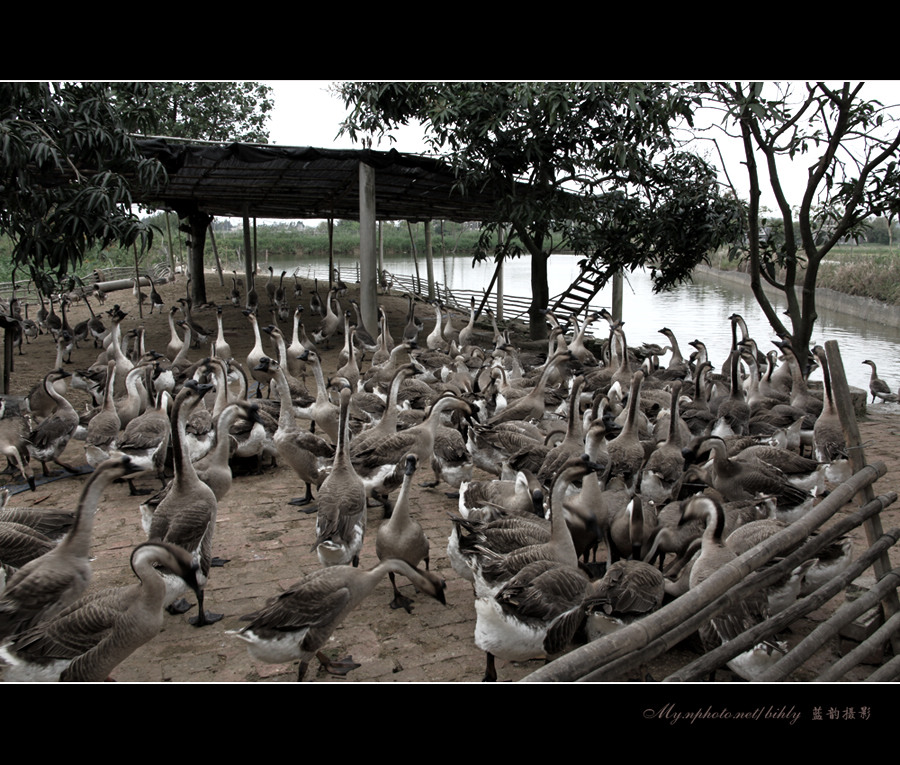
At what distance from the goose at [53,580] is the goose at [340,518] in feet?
5.55

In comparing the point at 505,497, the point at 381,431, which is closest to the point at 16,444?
the point at 381,431

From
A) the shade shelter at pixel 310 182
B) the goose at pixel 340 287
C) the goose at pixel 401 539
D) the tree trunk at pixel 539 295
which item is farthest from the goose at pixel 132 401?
the goose at pixel 340 287

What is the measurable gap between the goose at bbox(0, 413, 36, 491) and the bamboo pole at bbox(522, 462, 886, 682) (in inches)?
287

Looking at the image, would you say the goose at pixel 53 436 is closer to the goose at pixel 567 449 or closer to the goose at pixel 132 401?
the goose at pixel 132 401

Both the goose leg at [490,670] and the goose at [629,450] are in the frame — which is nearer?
the goose leg at [490,670]

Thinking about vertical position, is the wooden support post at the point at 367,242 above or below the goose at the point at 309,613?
above

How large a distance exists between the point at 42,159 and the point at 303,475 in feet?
13.3

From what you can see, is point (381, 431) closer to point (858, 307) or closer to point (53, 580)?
point (53, 580)

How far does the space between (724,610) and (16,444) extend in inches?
307

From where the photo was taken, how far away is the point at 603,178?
15.0m

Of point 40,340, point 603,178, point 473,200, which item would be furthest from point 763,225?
point 40,340

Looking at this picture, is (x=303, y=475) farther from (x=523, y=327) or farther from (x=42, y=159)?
(x=523, y=327)

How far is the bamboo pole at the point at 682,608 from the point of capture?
9.05 ft

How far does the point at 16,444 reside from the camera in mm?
7992
